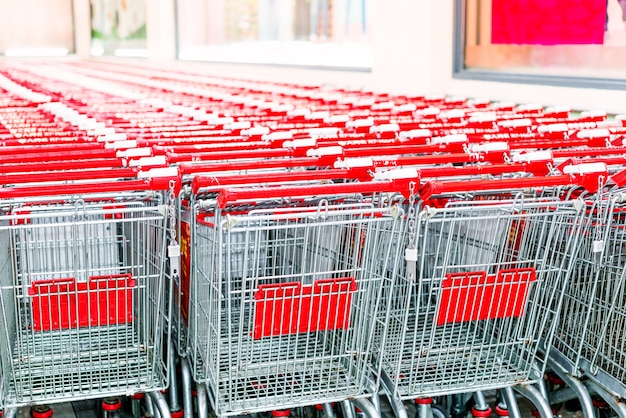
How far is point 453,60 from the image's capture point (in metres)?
7.18

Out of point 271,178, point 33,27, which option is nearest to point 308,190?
point 271,178

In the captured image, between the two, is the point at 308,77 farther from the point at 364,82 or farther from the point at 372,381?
the point at 372,381

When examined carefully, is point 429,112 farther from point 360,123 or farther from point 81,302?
point 81,302

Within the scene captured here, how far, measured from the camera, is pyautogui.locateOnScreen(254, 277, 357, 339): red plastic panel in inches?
99.7

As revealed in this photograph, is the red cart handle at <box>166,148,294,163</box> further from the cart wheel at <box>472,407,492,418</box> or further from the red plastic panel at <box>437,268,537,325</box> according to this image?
the cart wheel at <box>472,407,492,418</box>

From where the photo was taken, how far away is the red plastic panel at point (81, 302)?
8.45 feet

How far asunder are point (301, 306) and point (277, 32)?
11.3 meters

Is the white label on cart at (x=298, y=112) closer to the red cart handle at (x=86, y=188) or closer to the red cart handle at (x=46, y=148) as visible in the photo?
the red cart handle at (x=46, y=148)

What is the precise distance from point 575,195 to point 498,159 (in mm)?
399

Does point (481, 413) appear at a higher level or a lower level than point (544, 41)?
lower

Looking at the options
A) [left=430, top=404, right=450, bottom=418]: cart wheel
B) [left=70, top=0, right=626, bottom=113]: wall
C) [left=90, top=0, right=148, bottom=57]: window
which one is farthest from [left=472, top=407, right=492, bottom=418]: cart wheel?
[left=90, top=0, right=148, bottom=57]: window

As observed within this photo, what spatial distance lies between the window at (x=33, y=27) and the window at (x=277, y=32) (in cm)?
954

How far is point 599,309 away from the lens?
283 cm

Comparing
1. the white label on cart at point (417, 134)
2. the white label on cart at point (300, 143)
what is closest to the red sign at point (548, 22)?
the white label on cart at point (417, 134)
